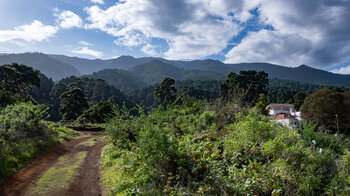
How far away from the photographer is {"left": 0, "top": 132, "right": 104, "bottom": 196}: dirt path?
4.87 metres

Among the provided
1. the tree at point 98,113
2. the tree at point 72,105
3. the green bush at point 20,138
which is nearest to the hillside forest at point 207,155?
the green bush at point 20,138

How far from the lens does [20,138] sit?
7.86 meters

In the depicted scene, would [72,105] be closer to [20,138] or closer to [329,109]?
[20,138]

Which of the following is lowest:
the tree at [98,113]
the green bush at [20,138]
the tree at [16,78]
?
the tree at [98,113]

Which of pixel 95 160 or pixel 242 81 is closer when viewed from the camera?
pixel 95 160

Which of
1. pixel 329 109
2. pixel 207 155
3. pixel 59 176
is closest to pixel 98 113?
pixel 59 176

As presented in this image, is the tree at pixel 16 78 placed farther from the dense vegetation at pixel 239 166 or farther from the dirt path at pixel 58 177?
the dense vegetation at pixel 239 166

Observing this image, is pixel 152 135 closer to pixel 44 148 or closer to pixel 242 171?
pixel 242 171

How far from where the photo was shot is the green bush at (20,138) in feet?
19.7

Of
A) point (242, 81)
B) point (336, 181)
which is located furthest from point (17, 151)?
point (242, 81)

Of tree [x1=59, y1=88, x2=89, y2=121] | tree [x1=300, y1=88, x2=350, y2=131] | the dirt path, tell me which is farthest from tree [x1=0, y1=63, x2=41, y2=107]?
tree [x1=300, y1=88, x2=350, y2=131]

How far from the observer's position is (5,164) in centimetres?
566

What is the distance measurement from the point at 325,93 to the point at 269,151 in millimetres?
29921

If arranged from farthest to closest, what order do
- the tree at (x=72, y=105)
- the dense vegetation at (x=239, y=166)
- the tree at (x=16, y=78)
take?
the tree at (x=72, y=105)
the tree at (x=16, y=78)
the dense vegetation at (x=239, y=166)
